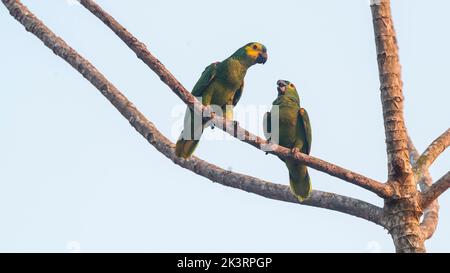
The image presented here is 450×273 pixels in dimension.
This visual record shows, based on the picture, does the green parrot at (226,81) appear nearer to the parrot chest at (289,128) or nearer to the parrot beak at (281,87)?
the parrot beak at (281,87)

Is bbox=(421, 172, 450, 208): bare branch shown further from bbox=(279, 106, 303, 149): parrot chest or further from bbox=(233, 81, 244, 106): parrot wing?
bbox=(233, 81, 244, 106): parrot wing

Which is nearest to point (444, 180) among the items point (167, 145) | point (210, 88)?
point (167, 145)

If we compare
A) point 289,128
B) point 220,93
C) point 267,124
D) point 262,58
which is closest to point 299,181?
point 289,128

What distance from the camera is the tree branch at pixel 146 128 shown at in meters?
7.09

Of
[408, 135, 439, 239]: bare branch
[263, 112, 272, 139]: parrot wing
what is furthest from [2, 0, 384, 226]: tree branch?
[263, 112, 272, 139]: parrot wing

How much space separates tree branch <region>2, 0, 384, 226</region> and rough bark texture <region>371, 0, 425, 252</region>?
590 mm

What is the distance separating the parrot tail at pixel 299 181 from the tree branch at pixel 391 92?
1.07m

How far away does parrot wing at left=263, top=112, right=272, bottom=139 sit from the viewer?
8.50 meters

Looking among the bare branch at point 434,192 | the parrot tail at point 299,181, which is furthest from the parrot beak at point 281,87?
the bare branch at point 434,192

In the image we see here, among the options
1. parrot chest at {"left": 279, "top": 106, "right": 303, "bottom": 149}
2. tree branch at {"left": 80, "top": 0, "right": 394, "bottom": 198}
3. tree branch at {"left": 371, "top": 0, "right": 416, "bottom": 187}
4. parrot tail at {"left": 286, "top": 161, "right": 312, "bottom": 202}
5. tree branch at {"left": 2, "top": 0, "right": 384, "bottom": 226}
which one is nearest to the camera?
tree branch at {"left": 80, "top": 0, "right": 394, "bottom": 198}

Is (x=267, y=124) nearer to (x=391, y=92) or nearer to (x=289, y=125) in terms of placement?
(x=289, y=125)

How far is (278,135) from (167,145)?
1.49m

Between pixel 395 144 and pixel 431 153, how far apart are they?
55cm
